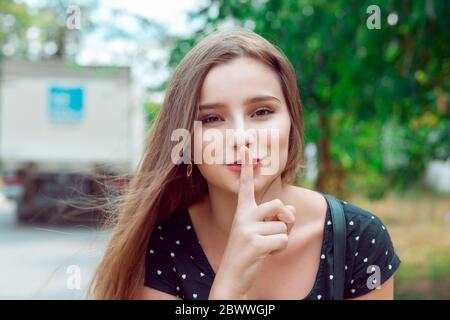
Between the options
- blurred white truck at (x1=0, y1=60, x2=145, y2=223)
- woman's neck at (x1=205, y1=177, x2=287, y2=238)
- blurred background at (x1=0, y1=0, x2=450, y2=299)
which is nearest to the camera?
woman's neck at (x1=205, y1=177, x2=287, y2=238)

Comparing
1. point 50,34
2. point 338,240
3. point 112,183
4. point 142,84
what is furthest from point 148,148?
point 50,34

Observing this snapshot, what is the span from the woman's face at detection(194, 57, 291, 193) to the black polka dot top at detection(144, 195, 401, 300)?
21cm

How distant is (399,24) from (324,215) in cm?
173

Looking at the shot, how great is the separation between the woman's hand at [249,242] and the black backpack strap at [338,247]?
212mm

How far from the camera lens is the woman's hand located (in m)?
1.01

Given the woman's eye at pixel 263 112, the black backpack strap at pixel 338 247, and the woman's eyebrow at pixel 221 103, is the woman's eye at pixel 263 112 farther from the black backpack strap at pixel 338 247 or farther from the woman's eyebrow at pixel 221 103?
the black backpack strap at pixel 338 247

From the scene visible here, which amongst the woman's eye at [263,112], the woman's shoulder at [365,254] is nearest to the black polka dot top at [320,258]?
→ the woman's shoulder at [365,254]

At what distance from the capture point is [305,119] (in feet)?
11.0

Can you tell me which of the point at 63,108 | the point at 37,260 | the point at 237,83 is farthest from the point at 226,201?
the point at 63,108

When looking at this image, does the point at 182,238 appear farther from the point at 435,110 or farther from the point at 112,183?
the point at 435,110

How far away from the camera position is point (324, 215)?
1261 mm

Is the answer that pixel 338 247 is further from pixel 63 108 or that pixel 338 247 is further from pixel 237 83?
pixel 63 108

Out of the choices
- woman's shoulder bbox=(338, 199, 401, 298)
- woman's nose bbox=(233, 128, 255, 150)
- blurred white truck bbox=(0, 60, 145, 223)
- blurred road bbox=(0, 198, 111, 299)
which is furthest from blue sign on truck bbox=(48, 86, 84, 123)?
woman's nose bbox=(233, 128, 255, 150)

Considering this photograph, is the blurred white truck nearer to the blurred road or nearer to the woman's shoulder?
the blurred road
